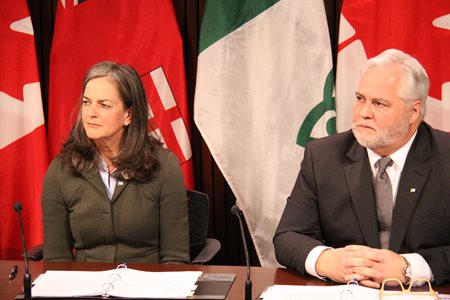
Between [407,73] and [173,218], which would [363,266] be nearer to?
[407,73]

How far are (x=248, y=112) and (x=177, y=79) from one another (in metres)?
0.45

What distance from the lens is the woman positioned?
3371mm

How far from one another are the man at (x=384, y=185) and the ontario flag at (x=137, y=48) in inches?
54.5

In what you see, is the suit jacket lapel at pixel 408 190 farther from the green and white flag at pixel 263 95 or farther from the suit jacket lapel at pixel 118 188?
the suit jacket lapel at pixel 118 188

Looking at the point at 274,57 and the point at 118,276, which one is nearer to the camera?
the point at 118,276

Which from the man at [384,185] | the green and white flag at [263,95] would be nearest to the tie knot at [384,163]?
the man at [384,185]

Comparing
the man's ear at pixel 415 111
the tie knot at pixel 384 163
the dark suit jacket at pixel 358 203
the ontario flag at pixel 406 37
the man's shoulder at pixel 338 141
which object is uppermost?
the ontario flag at pixel 406 37

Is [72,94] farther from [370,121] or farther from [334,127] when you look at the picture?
[370,121]

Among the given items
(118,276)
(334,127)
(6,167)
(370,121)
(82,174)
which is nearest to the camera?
(118,276)

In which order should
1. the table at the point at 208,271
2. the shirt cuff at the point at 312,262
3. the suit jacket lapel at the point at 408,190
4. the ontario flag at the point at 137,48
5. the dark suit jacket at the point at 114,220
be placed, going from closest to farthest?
1. the table at the point at 208,271
2. the shirt cuff at the point at 312,262
3. the suit jacket lapel at the point at 408,190
4. the dark suit jacket at the point at 114,220
5. the ontario flag at the point at 137,48

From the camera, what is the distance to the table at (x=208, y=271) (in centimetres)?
253

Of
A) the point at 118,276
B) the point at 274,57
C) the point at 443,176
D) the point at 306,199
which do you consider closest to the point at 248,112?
the point at 274,57

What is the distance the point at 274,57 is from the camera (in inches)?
161

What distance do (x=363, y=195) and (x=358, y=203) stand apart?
0.12ft
